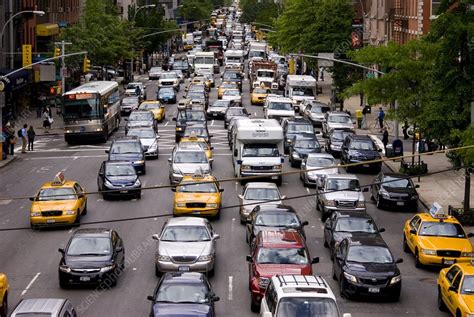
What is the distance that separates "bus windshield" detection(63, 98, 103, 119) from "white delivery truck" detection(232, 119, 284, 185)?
51.1 feet

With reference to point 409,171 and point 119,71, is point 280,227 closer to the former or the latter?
point 409,171

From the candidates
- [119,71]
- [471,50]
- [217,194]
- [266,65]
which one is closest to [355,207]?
[217,194]

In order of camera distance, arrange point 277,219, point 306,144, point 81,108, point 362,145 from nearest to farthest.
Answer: point 277,219 < point 362,145 < point 306,144 < point 81,108

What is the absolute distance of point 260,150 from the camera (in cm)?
4294

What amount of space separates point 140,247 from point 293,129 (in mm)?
23366

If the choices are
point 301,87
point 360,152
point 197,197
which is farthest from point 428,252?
point 301,87

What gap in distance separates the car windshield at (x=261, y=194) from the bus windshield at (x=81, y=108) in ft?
75.9

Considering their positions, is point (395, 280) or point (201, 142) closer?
point (395, 280)

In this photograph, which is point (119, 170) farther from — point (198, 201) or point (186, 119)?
point (186, 119)

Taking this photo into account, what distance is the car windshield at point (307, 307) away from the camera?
19453mm

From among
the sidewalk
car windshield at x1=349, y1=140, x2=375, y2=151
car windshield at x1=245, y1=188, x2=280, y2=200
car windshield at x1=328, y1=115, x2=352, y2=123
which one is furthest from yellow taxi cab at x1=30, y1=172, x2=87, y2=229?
car windshield at x1=328, y1=115, x2=352, y2=123

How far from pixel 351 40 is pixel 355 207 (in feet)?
157

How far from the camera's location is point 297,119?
183ft

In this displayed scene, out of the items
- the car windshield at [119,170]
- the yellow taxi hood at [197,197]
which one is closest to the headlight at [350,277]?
the yellow taxi hood at [197,197]
